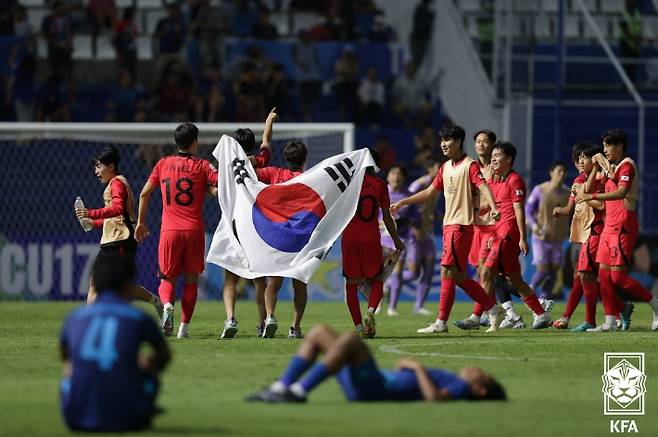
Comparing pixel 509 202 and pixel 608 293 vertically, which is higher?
pixel 509 202

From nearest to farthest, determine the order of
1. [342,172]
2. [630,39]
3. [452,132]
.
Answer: [342,172], [452,132], [630,39]

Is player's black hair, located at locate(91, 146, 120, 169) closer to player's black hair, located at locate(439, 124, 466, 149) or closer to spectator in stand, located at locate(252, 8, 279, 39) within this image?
player's black hair, located at locate(439, 124, 466, 149)

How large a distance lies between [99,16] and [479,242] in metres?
17.4

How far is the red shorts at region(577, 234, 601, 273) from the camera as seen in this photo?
16.7 metres

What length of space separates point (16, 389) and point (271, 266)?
499 centimetres

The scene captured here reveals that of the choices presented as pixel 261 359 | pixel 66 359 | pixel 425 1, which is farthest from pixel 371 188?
pixel 425 1

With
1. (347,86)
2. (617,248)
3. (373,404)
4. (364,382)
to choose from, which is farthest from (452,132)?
(347,86)

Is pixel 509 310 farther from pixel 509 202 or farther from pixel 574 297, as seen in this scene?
pixel 509 202

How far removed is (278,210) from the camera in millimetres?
15398

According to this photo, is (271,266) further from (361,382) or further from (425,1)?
(425,1)

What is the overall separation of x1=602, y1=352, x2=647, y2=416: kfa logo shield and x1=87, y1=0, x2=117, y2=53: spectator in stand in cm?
2172

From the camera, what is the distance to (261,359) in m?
12.7

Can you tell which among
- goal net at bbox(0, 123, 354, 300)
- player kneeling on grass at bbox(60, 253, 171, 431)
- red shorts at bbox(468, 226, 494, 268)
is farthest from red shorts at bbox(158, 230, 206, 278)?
goal net at bbox(0, 123, 354, 300)

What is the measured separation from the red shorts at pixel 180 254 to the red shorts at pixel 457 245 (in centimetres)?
288
